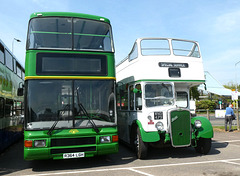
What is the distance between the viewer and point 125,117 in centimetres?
988

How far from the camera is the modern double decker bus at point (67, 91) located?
21.2ft

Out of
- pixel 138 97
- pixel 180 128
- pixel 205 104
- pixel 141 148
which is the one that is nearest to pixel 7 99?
pixel 138 97

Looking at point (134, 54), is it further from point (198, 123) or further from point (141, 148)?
point (141, 148)

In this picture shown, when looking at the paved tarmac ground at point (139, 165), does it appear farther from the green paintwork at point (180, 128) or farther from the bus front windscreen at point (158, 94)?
the bus front windscreen at point (158, 94)

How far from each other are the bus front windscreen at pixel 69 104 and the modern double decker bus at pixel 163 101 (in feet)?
4.33

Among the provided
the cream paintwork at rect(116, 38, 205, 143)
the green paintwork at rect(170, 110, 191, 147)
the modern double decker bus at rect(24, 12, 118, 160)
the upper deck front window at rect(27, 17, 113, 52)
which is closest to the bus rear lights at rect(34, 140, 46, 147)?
the modern double decker bus at rect(24, 12, 118, 160)

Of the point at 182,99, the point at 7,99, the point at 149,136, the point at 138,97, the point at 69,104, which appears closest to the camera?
the point at 69,104

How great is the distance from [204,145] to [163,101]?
79.3 inches

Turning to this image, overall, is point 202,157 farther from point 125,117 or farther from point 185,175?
point 125,117

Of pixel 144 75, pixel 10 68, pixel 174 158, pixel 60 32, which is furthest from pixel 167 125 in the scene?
pixel 10 68

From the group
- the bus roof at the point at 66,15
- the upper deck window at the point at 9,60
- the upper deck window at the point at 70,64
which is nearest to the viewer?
the upper deck window at the point at 70,64

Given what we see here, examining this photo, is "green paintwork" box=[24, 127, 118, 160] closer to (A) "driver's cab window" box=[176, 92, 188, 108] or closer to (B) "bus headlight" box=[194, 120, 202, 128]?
(B) "bus headlight" box=[194, 120, 202, 128]

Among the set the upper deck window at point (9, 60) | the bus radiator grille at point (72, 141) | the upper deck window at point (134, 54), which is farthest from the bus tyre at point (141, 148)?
the upper deck window at point (9, 60)

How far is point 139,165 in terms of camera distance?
7.11 meters
